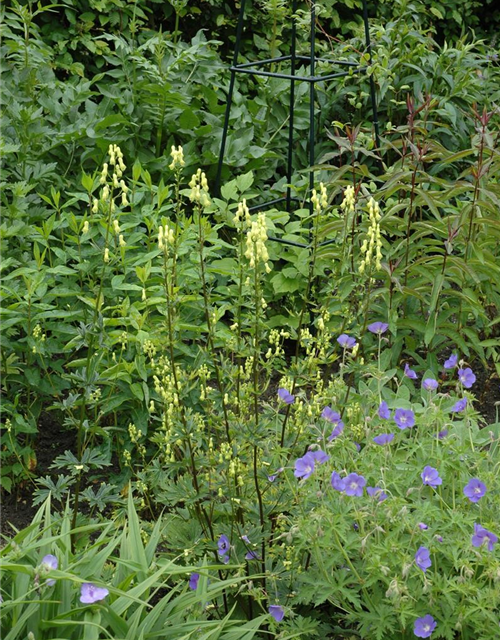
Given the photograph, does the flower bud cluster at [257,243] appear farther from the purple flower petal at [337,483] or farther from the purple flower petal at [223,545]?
the purple flower petal at [223,545]

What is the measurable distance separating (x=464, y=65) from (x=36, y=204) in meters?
3.09

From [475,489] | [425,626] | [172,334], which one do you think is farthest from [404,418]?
[172,334]

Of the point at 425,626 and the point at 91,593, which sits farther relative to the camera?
the point at 425,626

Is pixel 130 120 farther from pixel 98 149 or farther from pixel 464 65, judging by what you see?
pixel 464 65

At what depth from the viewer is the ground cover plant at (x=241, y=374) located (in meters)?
2.19

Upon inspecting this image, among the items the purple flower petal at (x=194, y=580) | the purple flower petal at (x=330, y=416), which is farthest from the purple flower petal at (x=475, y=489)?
the purple flower petal at (x=194, y=580)

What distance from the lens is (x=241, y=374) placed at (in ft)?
8.85

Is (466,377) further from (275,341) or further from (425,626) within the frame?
(425,626)

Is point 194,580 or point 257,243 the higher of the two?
point 257,243

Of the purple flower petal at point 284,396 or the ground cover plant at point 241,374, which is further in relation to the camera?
the purple flower petal at point 284,396

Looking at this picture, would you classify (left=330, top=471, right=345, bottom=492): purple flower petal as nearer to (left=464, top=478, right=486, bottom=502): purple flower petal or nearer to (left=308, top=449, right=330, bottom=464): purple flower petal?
(left=308, top=449, right=330, bottom=464): purple flower petal

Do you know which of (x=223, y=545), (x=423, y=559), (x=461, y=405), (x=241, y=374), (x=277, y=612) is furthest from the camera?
(x=241, y=374)

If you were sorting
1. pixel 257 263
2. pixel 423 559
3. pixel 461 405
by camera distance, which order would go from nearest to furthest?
pixel 423 559 < pixel 257 263 < pixel 461 405

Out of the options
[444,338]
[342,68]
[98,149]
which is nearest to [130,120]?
[98,149]
